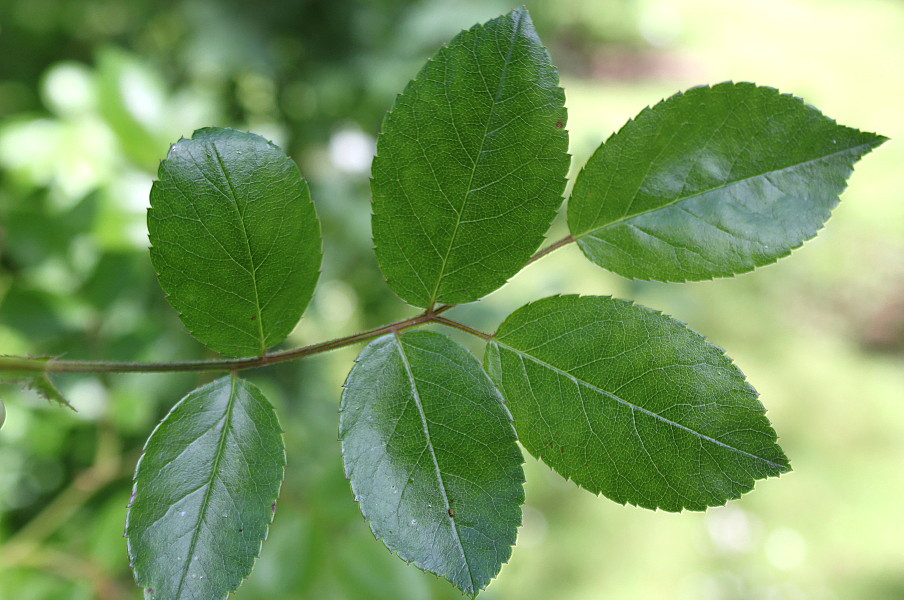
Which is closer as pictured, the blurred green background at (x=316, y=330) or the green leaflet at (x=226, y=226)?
the green leaflet at (x=226, y=226)

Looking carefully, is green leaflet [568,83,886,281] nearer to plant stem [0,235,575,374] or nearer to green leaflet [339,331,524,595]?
plant stem [0,235,575,374]

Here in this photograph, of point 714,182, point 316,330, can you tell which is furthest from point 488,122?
point 316,330

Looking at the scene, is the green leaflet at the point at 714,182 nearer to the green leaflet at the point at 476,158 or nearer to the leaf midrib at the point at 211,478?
the green leaflet at the point at 476,158

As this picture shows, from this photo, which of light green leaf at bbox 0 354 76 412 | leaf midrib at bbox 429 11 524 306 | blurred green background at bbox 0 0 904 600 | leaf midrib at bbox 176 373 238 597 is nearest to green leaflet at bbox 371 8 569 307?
leaf midrib at bbox 429 11 524 306

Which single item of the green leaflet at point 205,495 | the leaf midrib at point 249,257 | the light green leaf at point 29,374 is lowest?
the green leaflet at point 205,495

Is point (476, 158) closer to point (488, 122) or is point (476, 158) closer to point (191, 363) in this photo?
point (488, 122)

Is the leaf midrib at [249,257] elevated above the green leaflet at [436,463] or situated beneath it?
elevated above

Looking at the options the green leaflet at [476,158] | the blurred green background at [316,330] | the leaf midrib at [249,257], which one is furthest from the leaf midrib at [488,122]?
A: the blurred green background at [316,330]
